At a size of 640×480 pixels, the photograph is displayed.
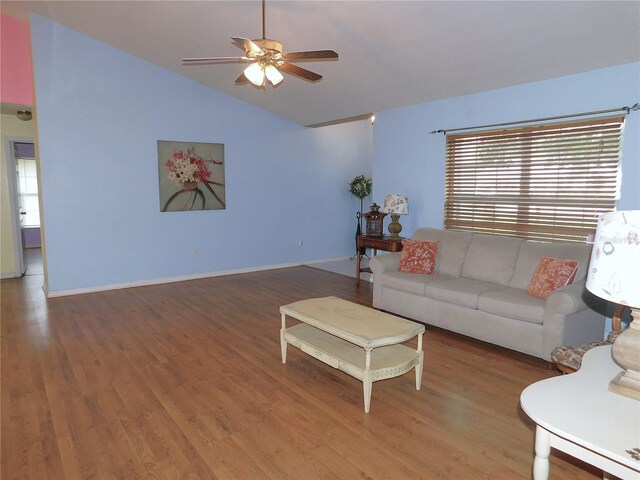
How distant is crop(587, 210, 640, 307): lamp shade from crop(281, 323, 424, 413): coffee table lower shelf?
1.42m

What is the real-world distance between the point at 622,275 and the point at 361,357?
1.72 metres

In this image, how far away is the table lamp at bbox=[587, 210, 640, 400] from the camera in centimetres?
141

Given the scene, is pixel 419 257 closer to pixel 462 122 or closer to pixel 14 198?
pixel 462 122

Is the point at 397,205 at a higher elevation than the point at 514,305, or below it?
higher

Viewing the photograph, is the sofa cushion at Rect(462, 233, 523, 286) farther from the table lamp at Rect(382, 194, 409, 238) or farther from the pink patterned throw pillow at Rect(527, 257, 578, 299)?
the table lamp at Rect(382, 194, 409, 238)

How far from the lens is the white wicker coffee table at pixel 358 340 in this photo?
104 inches

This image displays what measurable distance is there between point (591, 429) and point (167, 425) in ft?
7.18

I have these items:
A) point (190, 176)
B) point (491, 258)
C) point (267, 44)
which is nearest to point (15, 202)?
point (190, 176)

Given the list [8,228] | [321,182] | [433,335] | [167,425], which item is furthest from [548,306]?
[8,228]

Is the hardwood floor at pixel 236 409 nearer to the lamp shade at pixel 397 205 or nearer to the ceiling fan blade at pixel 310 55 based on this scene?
the lamp shade at pixel 397 205

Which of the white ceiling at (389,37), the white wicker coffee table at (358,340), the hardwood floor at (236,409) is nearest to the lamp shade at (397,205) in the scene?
the white ceiling at (389,37)

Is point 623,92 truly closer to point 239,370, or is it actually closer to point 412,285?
point 412,285

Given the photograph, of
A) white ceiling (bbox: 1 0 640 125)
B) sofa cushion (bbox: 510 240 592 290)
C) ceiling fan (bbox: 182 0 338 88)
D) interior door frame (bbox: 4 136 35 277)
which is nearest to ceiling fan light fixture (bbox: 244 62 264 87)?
ceiling fan (bbox: 182 0 338 88)

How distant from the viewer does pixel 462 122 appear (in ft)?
16.3
